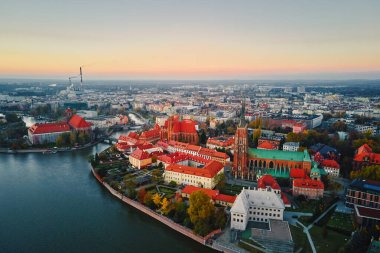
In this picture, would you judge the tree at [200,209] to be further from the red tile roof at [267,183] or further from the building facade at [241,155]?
the building facade at [241,155]

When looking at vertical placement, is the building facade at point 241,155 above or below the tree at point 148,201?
above

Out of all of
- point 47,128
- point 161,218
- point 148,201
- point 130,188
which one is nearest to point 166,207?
point 161,218

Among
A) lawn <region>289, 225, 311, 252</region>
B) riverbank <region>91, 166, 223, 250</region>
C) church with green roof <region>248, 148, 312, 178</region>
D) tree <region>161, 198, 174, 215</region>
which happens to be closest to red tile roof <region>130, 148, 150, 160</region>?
riverbank <region>91, 166, 223, 250</region>

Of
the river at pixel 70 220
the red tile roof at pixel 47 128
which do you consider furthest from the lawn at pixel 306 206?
the red tile roof at pixel 47 128

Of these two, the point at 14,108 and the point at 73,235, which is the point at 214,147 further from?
the point at 14,108

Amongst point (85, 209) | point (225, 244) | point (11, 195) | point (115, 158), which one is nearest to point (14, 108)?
point (115, 158)

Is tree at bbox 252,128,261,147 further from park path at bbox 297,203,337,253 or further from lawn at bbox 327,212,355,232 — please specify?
lawn at bbox 327,212,355,232
